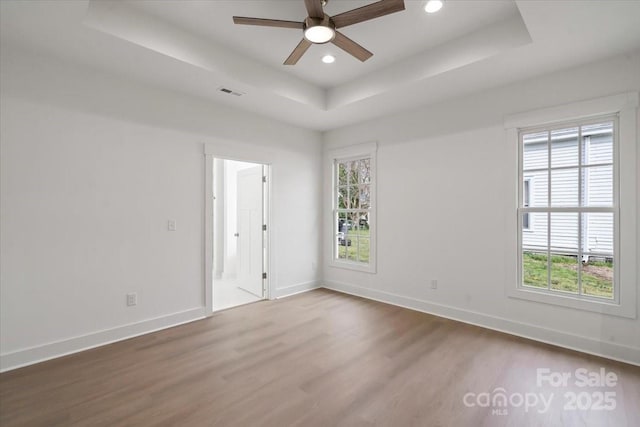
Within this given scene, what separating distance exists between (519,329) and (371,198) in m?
2.47

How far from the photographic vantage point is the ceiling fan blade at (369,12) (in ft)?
6.16

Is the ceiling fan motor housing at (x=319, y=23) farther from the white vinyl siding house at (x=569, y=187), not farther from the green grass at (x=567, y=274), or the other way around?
the green grass at (x=567, y=274)

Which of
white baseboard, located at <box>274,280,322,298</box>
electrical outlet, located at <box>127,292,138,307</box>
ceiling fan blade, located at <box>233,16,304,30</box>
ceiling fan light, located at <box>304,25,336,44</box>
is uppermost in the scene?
ceiling fan blade, located at <box>233,16,304,30</box>

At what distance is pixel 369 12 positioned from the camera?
6.53 ft

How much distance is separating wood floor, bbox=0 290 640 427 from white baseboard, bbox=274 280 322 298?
1.22 m

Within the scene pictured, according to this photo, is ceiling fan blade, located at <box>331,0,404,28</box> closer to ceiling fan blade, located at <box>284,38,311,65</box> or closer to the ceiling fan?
the ceiling fan

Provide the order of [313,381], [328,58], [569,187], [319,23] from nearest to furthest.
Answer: [319,23] < [313,381] < [569,187] < [328,58]

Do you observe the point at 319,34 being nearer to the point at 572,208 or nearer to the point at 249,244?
the point at 572,208

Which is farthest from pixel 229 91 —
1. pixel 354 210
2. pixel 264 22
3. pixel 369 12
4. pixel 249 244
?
pixel 354 210

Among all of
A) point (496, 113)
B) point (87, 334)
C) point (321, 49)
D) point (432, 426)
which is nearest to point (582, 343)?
point (432, 426)

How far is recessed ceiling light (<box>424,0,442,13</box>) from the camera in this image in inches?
94.1

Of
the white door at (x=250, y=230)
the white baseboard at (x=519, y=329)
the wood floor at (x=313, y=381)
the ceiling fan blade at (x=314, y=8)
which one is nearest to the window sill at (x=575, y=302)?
the white baseboard at (x=519, y=329)

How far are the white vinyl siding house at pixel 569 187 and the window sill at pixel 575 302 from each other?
0.45 metres

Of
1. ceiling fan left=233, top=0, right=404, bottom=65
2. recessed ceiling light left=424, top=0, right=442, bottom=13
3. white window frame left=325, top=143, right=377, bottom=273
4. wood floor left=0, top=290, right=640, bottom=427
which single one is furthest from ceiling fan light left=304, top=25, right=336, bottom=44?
wood floor left=0, top=290, right=640, bottom=427
